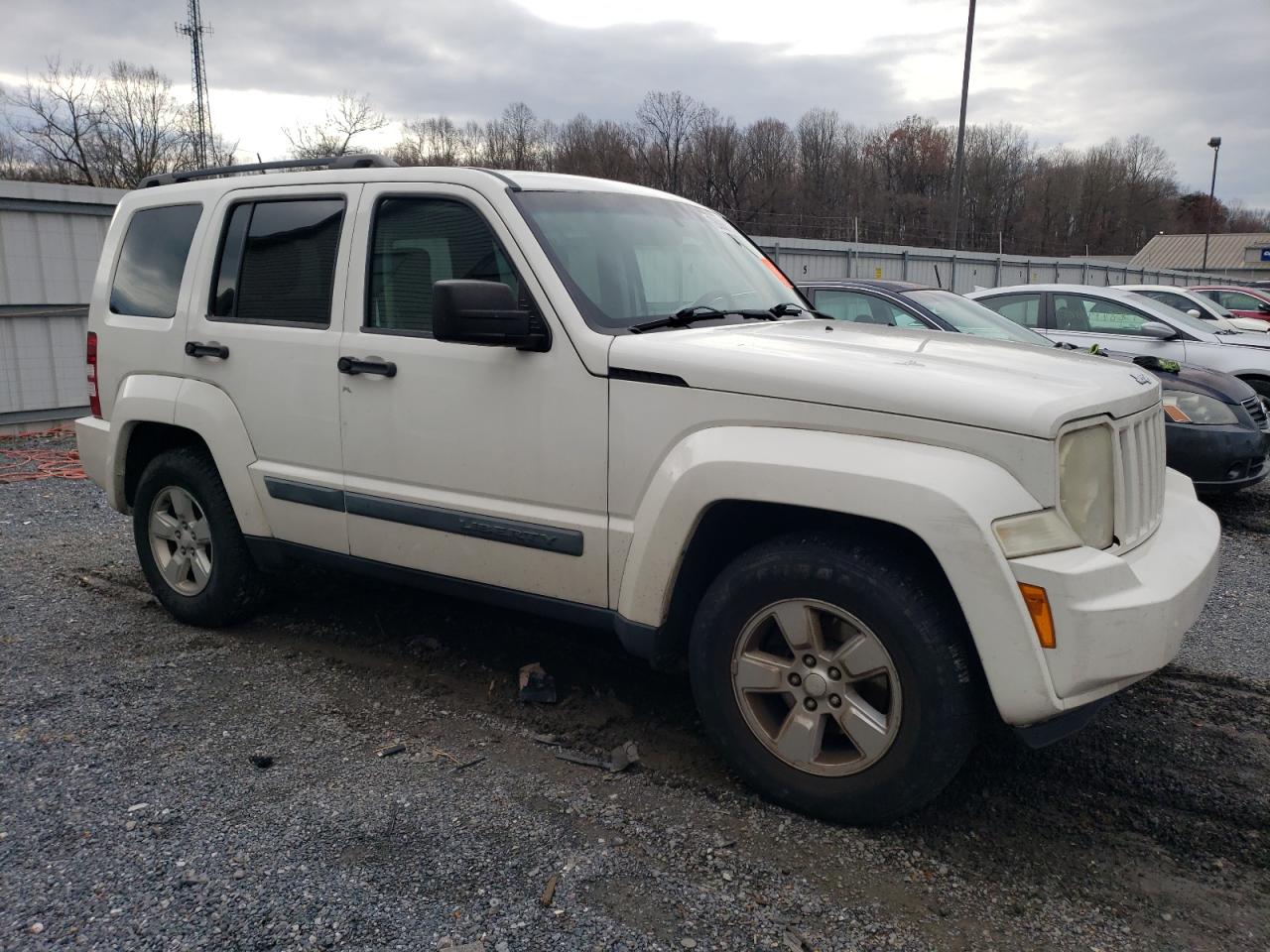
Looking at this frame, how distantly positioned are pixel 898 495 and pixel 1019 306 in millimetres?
8092

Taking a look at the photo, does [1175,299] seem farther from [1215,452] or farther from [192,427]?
[192,427]

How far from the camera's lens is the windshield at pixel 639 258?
137 inches

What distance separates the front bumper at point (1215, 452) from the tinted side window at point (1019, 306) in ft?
10.2

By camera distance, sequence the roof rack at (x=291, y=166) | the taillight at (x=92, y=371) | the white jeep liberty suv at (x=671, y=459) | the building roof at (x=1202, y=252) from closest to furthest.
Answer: the white jeep liberty suv at (x=671, y=459)
the roof rack at (x=291, y=166)
the taillight at (x=92, y=371)
the building roof at (x=1202, y=252)

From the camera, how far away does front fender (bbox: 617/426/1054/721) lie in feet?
8.41

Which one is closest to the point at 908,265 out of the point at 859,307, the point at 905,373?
the point at 859,307

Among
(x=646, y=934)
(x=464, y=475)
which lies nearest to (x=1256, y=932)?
(x=646, y=934)

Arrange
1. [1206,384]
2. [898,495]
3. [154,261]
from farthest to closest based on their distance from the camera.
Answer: [1206,384] → [154,261] → [898,495]

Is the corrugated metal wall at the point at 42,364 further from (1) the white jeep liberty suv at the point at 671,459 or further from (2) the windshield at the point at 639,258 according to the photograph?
(2) the windshield at the point at 639,258

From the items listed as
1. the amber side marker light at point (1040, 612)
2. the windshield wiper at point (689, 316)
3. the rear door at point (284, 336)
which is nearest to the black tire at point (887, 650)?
the amber side marker light at point (1040, 612)

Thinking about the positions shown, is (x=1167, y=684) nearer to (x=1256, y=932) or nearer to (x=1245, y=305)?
(x=1256, y=932)

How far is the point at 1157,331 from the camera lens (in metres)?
9.19

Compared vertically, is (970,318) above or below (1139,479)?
above

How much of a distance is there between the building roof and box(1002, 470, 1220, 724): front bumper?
256 feet
